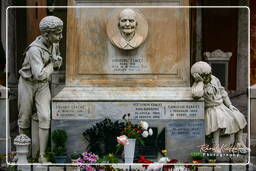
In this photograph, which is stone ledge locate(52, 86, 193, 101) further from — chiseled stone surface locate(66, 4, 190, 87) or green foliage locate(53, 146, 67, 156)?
green foliage locate(53, 146, 67, 156)

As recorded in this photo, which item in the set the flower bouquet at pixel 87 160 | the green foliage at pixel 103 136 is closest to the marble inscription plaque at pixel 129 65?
the green foliage at pixel 103 136

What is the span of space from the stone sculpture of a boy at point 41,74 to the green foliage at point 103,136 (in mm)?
771

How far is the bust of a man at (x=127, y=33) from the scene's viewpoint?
9.27m

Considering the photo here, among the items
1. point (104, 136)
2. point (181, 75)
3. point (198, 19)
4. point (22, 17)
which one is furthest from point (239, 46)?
point (104, 136)

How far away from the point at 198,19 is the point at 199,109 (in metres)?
10.2

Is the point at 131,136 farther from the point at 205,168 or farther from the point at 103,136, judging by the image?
the point at 205,168

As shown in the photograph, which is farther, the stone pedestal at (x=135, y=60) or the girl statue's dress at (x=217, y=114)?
the stone pedestal at (x=135, y=60)

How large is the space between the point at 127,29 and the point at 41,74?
69.9 inches

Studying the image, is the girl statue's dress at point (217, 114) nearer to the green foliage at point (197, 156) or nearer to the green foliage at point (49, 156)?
the green foliage at point (197, 156)

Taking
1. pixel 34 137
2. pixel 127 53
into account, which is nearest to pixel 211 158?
pixel 127 53

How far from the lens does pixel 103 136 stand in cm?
895

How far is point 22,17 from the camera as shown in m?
17.8

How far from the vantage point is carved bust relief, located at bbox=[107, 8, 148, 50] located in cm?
928

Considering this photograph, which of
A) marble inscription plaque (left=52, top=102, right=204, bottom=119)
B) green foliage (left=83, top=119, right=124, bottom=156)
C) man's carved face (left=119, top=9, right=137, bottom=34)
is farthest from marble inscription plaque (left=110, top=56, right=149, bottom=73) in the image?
green foliage (left=83, top=119, right=124, bottom=156)
